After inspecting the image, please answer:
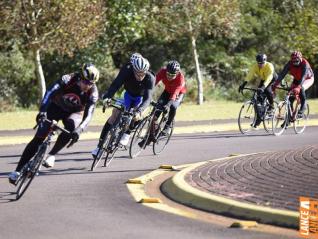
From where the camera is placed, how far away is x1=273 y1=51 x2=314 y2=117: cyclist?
63.1ft

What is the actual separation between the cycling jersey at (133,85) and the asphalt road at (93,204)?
117cm

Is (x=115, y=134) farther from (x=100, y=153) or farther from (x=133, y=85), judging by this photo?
(x=133, y=85)

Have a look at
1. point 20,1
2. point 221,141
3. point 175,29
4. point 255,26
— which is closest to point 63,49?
point 20,1

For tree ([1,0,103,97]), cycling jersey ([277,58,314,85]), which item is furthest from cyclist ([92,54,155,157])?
tree ([1,0,103,97])

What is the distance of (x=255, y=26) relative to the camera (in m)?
43.0

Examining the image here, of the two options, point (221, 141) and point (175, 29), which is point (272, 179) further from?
point (175, 29)

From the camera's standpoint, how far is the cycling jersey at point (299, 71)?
19.2m

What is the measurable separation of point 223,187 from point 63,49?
19.7 meters

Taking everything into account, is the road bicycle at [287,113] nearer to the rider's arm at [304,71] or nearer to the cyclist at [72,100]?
the rider's arm at [304,71]

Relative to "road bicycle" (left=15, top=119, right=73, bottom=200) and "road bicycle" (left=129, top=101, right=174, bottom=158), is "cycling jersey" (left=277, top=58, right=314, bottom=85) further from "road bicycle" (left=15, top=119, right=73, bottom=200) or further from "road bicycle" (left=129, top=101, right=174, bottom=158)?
"road bicycle" (left=15, top=119, right=73, bottom=200)

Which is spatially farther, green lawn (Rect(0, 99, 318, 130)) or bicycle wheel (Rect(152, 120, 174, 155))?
green lawn (Rect(0, 99, 318, 130))

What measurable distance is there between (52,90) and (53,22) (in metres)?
18.6

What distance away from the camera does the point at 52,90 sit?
1069 centimetres

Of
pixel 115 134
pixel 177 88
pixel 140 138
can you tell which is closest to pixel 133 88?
pixel 115 134
